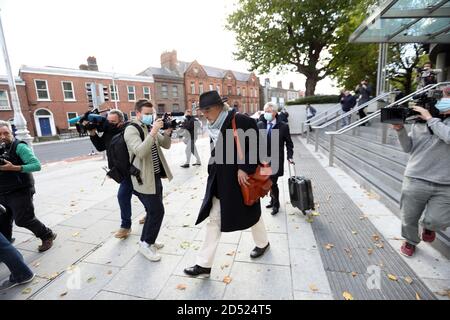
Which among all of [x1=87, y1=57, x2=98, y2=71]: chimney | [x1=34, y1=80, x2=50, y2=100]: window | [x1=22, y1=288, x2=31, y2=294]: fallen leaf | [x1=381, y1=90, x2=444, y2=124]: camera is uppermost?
[x1=87, y1=57, x2=98, y2=71]: chimney

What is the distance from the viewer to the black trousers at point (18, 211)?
2.91 m

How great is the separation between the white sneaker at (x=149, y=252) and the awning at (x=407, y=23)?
21.2 ft

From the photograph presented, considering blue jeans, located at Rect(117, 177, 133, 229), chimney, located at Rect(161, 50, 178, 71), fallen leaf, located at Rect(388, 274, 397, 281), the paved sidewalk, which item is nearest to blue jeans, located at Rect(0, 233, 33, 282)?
the paved sidewalk

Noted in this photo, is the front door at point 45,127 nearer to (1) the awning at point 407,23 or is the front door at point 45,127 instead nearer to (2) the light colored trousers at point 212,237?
(1) the awning at point 407,23

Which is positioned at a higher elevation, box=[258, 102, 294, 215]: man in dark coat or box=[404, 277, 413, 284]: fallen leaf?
box=[258, 102, 294, 215]: man in dark coat

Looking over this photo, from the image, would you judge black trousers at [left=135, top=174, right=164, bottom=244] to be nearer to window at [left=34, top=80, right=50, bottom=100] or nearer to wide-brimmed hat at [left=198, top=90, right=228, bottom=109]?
wide-brimmed hat at [left=198, top=90, right=228, bottom=109]

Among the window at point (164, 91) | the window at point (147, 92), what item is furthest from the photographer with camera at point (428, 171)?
the window at point (164, 91)

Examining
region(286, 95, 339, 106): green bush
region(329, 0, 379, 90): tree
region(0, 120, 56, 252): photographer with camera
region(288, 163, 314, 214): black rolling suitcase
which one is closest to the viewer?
region(0, 120, 56, 252): photographer with camera

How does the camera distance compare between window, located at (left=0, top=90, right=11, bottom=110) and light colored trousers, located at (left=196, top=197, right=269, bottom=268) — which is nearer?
light colored trousers, located at (left=196, top=197, right=269, bottom=268)

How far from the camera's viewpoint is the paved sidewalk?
95.4 inches

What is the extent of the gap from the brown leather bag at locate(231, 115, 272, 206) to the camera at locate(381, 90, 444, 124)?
1.26 metres
